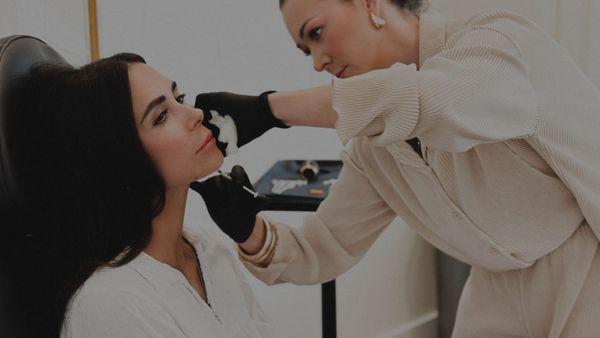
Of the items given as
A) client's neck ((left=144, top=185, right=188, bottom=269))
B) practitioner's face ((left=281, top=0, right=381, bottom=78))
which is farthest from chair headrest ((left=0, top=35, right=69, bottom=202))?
practitioner's face ((left=281, top=0, right=381, bottom=78))

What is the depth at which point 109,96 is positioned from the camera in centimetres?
100

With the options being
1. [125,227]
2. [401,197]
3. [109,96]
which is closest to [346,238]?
[401,197]

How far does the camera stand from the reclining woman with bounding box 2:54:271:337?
0.91 metres

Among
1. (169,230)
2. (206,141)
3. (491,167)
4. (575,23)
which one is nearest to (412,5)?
(491,167)

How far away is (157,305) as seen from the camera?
3.07 feet

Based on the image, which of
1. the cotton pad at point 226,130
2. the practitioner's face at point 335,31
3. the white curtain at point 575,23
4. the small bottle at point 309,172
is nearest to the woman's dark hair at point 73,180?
the cotton pad at point 226,130

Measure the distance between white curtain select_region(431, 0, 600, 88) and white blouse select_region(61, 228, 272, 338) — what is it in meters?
1.55

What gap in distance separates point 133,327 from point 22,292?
186 millimetres

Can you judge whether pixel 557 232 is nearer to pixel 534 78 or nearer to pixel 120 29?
pixel 534 78

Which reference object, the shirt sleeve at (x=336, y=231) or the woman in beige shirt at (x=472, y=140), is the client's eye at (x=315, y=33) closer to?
the woman in beige shirt at (x=472, y=140)

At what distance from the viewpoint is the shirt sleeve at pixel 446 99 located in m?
0.76

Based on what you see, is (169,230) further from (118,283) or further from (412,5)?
(412,5)

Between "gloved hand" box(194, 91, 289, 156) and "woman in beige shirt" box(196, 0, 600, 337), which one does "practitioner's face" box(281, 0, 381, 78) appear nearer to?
"woman in beige shirt" box(196, 0, 600, 337)

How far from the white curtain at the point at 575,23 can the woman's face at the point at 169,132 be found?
1.55m
